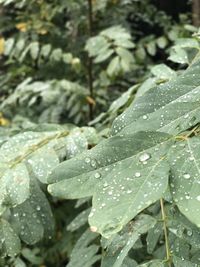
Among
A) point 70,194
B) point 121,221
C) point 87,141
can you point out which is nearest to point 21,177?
point 87,141

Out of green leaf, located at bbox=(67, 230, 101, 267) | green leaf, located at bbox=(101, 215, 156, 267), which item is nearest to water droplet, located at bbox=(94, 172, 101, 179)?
green leaf, located at bbox=(101, 215, 156, 267)

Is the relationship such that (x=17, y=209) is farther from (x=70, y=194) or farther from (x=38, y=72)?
(x=38, y=72)

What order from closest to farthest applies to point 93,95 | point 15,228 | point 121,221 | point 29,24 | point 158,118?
point 121,221
point 158,118
point 15,228
point 93,95
point 29,24

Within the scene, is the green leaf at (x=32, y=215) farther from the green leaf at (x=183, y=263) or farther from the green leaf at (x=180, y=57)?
the green leaf at (x=180, y=57)

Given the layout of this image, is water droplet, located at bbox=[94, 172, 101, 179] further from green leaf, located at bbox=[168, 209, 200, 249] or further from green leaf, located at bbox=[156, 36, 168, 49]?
green leaf, located at bbox=[156, 36, 168, 49]

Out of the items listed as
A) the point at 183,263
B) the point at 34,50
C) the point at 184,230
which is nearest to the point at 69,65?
the point at 34,50

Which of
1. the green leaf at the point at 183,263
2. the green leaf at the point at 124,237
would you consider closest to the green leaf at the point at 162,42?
the green leaf at the point at 124,237
